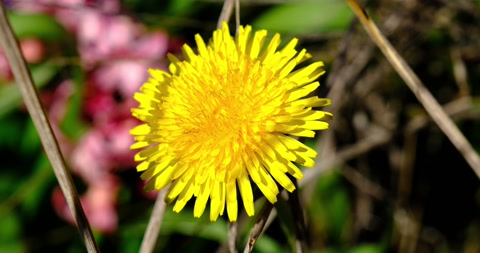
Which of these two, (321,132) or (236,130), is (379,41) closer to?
(236,130)

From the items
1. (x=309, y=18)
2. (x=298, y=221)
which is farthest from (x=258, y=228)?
(x=309, y=18)

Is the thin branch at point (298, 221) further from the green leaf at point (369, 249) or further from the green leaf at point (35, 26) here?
the green leaf at point (35, 26)

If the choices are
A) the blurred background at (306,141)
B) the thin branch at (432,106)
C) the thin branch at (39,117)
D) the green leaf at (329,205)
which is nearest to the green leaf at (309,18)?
the blurred background at (306,141)

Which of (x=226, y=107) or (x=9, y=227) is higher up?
(x=226, y=107)

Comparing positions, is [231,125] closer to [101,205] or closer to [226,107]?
[226,107]

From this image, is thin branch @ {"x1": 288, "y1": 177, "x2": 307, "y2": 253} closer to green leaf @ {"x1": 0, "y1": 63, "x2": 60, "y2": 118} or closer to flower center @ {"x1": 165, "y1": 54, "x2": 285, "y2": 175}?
flower center @ {"x1": 165, "y1": 54, "x2": 285, "y2": 175}

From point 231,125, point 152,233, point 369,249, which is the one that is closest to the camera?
point 231,125

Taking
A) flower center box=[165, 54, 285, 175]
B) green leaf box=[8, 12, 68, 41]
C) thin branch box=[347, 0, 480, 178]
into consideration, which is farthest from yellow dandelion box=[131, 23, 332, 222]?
green leaf box=[8, 12, 68, 41]
